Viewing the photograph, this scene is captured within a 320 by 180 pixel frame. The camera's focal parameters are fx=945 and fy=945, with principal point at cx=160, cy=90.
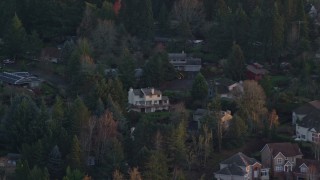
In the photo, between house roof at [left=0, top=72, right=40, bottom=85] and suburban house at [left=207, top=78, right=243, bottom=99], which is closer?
suburban house at [left=207, top=78, right=243, bottom=99]

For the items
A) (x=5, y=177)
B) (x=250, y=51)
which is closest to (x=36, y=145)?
(x=5, y=177)

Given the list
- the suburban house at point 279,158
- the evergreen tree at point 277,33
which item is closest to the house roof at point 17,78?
the evergreen tree at point 277,33

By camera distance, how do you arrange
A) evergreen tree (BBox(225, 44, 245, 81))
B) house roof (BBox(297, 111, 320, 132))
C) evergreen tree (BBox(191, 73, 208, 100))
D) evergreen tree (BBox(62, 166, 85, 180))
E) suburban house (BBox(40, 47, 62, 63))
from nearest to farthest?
evergreen tree (BBox(62, 166, 85, 180)), house roof (BBox(297, 111, 320, 132)), evergreen tree (BBox(191, 73, 208, 100)), evergreen tree (BBox(225, 44, 245, 81)), suburban house (BBox(40, 47, 62, 63))

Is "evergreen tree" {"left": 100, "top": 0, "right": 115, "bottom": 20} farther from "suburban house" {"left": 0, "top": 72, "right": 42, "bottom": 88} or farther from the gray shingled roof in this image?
the gray shingled roof

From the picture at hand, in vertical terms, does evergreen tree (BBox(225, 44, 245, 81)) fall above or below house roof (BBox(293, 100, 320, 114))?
above

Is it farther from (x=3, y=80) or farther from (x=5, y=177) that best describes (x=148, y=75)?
(x=5, y=177)

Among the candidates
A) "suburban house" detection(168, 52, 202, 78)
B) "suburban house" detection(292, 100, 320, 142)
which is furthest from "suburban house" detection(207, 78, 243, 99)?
"suburban house" detection(168, 52, 202, 78)
